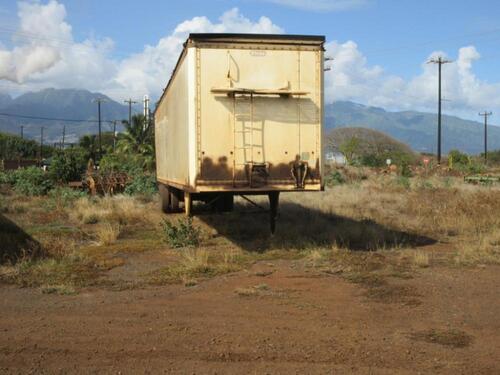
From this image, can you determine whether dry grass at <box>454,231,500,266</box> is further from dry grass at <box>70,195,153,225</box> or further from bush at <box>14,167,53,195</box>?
bush at <box>14,167,53,195</box>

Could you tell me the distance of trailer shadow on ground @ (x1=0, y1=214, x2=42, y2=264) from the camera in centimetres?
1029

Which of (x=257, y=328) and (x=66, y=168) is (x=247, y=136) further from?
(x=66, y=168)

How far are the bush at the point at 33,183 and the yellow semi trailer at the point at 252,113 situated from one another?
1814 cm

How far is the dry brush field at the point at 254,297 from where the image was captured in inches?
204

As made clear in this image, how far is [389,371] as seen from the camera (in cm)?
484

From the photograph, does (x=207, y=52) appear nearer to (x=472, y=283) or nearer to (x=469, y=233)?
(x=472, y=283)

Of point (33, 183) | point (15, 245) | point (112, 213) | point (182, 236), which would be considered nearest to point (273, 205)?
point (182, 236)

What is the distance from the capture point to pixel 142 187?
24.9 meters

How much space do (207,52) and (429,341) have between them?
6199 mm

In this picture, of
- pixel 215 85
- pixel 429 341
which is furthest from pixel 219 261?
pixel 429 341

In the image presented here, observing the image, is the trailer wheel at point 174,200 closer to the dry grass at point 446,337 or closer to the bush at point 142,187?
the bush at point 142,187

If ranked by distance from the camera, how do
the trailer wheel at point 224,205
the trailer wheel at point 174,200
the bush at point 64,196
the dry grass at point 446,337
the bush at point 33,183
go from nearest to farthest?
the dry grass at point 446,337 → the trailer wheel at point 224,205 → the trailer wheel at point 174,200 → the bush at point 64,196 → the bush at point 33,183

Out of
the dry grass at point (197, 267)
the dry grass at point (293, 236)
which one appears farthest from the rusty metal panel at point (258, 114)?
the dry grass at point (293, 236)

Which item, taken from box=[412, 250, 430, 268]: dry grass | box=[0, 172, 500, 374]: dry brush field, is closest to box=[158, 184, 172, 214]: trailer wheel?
box=[0, 172, 500, 374]: dry brush field
